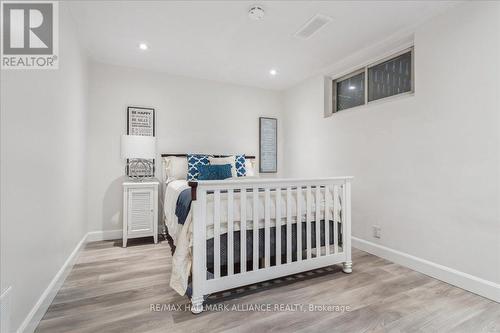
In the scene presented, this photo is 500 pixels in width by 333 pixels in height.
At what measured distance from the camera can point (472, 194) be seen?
6.65 ft

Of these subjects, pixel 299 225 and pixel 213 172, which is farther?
pixel 213 172

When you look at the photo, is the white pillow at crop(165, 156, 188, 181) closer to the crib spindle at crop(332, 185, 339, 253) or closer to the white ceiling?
the white ceiling

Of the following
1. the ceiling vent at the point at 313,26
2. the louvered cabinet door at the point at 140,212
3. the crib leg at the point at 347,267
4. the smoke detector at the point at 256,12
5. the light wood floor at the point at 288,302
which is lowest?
the light wood floor at the point at 288,302

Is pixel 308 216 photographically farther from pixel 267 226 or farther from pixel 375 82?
Result: pixel 375 82

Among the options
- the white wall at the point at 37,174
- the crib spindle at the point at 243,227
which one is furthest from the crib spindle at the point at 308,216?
the white wall at the point at 37,174

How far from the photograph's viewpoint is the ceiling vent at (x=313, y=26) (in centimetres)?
236

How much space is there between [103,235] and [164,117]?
1857mm

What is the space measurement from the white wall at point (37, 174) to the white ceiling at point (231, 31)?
0.48m

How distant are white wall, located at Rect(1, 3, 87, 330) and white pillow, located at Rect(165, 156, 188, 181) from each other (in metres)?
1.21

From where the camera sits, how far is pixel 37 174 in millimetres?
1559

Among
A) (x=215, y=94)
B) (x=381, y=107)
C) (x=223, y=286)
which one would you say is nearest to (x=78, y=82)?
(x=215, y=94)

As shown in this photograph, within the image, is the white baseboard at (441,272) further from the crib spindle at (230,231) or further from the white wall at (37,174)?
the white wall at (37,174)

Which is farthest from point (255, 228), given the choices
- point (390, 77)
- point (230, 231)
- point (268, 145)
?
point (268, 145)

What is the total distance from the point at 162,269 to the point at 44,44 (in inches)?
83.9
